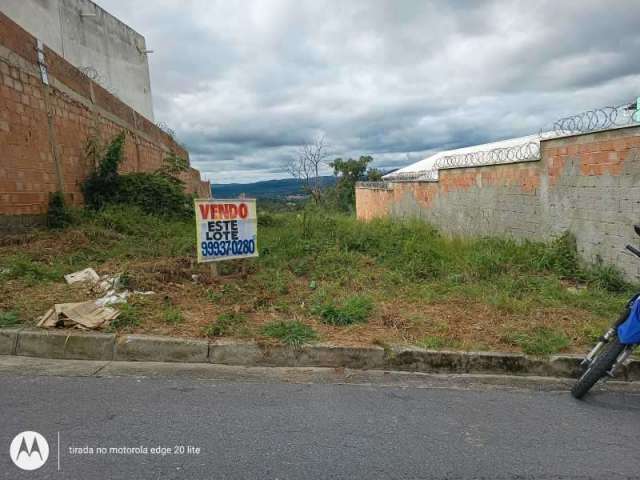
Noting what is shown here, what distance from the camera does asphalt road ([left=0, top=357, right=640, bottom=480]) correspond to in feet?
6.98

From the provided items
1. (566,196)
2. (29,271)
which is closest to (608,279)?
(566,196)

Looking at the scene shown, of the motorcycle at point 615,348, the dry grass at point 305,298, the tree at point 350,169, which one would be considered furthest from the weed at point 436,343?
the tree at point 350,169

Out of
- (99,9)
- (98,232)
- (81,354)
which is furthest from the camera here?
Result: (99,9)

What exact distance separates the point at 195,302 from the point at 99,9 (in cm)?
1511

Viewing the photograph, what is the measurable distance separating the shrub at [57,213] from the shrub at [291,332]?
5.23 m

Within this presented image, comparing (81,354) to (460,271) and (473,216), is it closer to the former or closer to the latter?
(460,271)

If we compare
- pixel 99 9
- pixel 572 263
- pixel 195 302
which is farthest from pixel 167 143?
pixel 572 263

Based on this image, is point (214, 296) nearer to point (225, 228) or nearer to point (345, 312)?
point (225, 228)

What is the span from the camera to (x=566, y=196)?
241 inches

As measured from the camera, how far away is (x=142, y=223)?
26.8ft

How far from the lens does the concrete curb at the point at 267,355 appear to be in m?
3.40

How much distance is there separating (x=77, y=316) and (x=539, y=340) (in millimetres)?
4075

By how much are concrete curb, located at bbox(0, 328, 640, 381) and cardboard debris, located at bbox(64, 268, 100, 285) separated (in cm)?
134

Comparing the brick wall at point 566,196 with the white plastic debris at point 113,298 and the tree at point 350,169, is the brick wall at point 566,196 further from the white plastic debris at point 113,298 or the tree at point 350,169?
the tree at point 350,169
